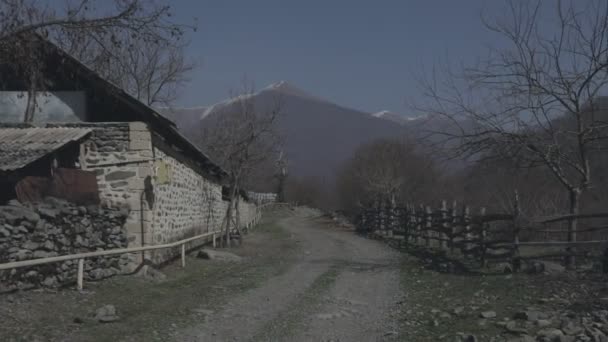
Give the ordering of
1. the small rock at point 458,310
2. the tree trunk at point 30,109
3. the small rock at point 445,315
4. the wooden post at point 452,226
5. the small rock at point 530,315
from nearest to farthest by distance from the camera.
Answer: the small rock at point 530,315, the small rock at point 445,315, the small rock at point 458,310, the tree trunk at point 30,109, the wooden post at point 452,226

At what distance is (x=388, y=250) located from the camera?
1930 cm

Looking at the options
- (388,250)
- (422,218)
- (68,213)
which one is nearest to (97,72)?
(68,213)

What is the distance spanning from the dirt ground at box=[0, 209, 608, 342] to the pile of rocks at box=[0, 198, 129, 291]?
39 cm

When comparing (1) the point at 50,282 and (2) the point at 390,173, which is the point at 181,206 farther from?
(2) the point at 390,173

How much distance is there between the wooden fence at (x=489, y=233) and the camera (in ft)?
37.0

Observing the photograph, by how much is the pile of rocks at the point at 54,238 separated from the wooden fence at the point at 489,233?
8.25 m

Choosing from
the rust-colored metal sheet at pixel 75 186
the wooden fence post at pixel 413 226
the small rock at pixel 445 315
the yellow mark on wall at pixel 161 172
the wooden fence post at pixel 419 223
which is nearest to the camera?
the small rock at pixel 445 315

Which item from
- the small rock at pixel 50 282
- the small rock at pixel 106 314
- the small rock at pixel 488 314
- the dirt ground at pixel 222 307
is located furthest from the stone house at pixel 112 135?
the small rock at pixel 488 314

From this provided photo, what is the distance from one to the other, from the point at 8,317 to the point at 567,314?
6.87 metres

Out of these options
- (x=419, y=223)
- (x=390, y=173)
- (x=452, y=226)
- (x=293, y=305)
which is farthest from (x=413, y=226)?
(x=390, y=173)

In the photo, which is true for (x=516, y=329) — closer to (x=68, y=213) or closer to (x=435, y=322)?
(x=435, y=322)

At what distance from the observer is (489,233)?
14188 mm

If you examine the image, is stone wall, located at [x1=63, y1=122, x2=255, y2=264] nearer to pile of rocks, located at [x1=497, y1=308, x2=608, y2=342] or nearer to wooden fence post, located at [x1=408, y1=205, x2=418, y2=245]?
pile of rocks, located at [x1=497, y1=308, x2=608, y2=342]

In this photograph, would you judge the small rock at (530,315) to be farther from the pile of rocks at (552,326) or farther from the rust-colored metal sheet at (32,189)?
the rust-colored metal sheet at (32,189)
